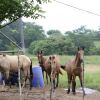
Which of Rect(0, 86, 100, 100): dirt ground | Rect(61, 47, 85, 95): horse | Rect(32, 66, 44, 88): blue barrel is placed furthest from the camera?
Rect(32, 66, 44, 88): blue barrel

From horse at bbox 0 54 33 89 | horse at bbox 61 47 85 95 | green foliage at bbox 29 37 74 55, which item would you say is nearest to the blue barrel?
horse at bbox 0 54 33 89

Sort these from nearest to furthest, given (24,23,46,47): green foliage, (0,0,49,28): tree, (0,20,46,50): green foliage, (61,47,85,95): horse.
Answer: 1. (0,0,49,28): tree
2. (61,47,85,95): horse
3. (0,20,46,50): green foliage
4. (24,23,46,47): green foliage

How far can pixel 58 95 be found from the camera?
46.6ft

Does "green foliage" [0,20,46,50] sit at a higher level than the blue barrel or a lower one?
higher

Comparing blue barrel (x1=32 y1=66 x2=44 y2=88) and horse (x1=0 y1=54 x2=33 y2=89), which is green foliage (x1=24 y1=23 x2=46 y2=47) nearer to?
blue barrel (x1=32 y1=66 x2=44 y2=88)

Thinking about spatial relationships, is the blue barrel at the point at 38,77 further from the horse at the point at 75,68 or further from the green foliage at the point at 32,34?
the green foliage at the point at 32,34

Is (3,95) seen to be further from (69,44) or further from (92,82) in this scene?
(69,44)

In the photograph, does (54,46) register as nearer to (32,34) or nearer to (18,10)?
(32,34)

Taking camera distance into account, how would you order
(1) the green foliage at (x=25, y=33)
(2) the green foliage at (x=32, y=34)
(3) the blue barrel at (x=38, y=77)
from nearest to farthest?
(3) the blue barrel at (x=38, y=77) < (1) the green foliage at (x=25, y=33) < (2) the green foliage at (x=32, y=34)

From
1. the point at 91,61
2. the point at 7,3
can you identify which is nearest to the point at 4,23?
the point at 7,3

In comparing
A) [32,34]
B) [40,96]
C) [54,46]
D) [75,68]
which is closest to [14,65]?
[40,96]

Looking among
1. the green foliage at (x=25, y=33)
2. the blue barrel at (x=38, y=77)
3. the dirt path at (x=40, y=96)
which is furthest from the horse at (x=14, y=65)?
the green foliage at (x=25, y=33)

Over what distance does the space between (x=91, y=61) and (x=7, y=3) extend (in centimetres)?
2376

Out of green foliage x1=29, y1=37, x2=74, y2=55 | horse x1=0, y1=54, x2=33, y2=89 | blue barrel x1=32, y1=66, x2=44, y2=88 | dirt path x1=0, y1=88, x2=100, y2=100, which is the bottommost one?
dirt path x1=0, y1=88, x2=100, y2=100
